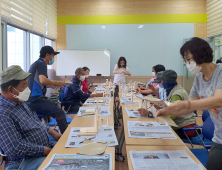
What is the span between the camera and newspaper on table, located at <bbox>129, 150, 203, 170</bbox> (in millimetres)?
1083

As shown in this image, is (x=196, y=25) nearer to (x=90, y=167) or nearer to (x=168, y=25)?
(x=168, y=25)

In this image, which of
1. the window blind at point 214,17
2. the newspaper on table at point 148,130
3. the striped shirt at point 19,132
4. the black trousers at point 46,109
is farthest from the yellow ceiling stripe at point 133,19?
the striped shirt at point 19,132

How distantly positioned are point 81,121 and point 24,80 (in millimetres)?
660

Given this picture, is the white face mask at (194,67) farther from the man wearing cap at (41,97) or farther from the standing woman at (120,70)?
the standing woman at (120,70)

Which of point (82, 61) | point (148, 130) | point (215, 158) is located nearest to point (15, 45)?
point (82, 61)

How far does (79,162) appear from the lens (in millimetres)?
1131

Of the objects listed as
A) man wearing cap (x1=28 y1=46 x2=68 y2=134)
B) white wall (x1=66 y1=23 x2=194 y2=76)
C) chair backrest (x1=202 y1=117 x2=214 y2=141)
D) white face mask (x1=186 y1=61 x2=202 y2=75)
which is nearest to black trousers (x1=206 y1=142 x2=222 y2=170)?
white face mask (x1=186 y1=61 x2=202 y2=75)

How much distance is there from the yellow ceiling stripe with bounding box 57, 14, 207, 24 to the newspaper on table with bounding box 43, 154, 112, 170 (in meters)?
6.83

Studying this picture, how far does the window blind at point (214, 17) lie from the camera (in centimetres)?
643

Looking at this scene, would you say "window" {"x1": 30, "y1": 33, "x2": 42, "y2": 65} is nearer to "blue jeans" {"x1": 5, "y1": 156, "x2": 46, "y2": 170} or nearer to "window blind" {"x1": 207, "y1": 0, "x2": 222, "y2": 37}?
"blue jeans" {"x1": 5, "y1": 156, "x2": 46, "y2": 170}

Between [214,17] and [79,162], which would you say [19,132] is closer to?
[79,162]

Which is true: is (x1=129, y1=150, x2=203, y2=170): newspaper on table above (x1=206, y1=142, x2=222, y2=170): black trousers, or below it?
above

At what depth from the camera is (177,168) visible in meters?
1.07

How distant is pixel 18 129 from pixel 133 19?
22.0 feet
